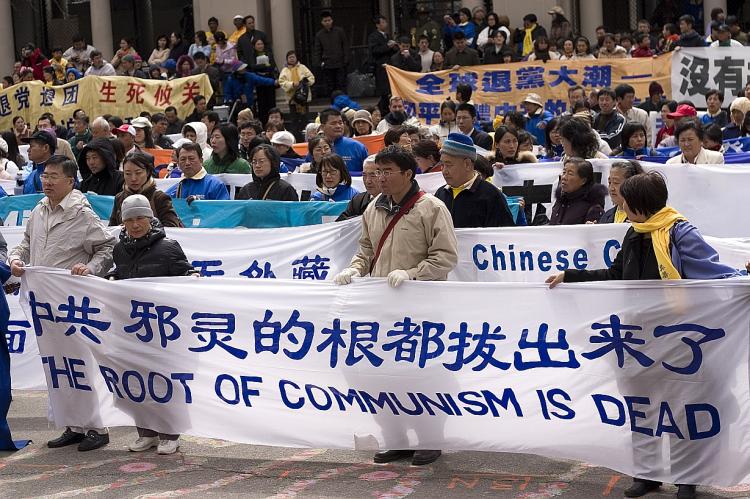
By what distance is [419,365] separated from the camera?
6871 mm

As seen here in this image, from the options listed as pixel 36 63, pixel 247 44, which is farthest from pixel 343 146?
pixel 36 63

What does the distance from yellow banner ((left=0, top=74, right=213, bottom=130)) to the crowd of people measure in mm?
406

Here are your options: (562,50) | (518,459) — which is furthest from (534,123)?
(518,459)

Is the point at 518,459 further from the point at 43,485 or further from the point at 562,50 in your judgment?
Answer: the point at 562,50

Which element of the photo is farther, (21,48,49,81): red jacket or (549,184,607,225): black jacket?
(21,48,49,81): red jacket

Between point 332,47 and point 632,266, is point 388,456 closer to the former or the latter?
point 632,266

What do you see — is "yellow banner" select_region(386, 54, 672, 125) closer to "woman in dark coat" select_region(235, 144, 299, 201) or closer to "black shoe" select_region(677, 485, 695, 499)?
"woman in dark coat" select_region(235, 144, 299, 201)

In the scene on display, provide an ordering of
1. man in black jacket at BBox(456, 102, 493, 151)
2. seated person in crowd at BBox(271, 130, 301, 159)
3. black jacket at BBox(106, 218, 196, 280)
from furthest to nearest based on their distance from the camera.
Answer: man in black jacket at BBox(456, 102, 493, 151) → seated person in crowd at BBox(271, 130, 301, 159) → black jacket at BBox(106, 218, 196, 280)

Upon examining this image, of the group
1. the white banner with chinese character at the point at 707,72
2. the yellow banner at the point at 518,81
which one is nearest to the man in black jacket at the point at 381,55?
the yellow banner at the point at 518,81

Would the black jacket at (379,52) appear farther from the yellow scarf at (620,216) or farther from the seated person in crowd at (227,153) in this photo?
the yellow scarf at (620,216)

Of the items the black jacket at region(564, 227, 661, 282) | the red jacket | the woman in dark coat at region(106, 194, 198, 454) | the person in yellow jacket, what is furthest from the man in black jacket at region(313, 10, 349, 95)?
the black jacket at region(564, 227, 661, 282)

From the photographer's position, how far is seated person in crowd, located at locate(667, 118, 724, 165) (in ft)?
37.1

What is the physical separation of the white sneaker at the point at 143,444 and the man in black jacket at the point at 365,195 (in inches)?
102

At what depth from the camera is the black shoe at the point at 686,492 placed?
6234 millimetres
